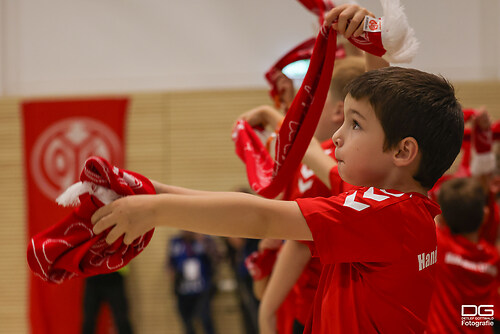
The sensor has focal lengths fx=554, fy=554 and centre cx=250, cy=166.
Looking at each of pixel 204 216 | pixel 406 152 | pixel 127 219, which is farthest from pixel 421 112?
pixel 127 219

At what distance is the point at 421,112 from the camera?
105 cm

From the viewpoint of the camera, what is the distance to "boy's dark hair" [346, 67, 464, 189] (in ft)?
3.45

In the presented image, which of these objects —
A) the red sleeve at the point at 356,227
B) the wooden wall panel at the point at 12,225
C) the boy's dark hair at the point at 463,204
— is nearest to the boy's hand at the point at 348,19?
the red sleeve at the point at 356,227

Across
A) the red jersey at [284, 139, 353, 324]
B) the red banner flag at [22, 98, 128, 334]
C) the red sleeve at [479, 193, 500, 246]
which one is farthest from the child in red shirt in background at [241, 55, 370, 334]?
the red banner flag at [22, 98, 128, 334]

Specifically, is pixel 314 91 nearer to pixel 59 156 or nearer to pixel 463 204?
pixel 463 204

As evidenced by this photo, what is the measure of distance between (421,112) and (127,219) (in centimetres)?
58

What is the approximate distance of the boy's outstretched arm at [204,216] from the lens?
2.94ft

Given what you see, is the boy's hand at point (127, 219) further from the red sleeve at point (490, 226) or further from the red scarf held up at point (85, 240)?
the red sleeve at point (490, 226)

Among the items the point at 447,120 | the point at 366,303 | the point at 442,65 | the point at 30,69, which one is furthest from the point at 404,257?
the point at 30,69

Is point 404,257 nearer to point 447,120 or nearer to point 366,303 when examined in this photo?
point 366,303

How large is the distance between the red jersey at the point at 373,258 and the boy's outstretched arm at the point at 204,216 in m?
0.05

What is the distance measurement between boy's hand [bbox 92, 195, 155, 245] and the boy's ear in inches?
18.8

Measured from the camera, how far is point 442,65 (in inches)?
206

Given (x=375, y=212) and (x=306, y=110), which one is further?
(x=306, y=110)
